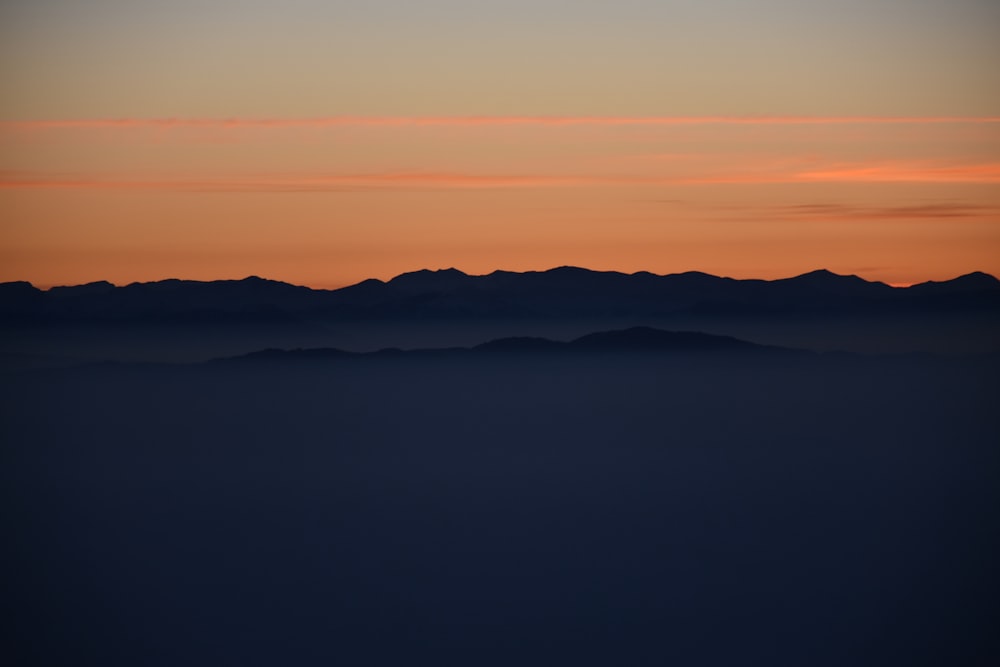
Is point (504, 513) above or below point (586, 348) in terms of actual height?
below

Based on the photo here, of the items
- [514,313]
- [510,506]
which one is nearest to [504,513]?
[510,506]

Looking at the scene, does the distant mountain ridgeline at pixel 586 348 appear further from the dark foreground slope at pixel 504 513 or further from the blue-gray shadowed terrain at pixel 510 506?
the dark foreground slope at pixel 504 513

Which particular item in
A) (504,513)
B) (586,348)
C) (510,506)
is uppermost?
(586,348)

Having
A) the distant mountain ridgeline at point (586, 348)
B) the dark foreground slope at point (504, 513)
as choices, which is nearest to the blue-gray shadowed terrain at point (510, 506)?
the dark foreground slope at point (504, 513)

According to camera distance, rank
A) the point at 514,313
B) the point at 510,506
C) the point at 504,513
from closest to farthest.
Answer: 1. the point at 504,513
2. the point at 510,506
3. the point at 514,313

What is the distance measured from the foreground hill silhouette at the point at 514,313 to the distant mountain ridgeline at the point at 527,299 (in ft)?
0.31

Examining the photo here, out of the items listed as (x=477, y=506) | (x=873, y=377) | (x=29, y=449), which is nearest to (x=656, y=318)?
(x=873, y=377)

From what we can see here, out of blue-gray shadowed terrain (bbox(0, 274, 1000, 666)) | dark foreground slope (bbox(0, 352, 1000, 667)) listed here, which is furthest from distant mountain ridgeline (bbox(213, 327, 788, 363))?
dark foreground slope (bbox(0, 352, 1000, 667))

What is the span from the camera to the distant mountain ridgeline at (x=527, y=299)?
241 feet

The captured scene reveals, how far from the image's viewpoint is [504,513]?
4381cm

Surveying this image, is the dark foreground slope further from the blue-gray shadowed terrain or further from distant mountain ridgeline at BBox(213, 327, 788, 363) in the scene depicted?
distant mountain ridgeline at BBox(213, 327, 788, 363)

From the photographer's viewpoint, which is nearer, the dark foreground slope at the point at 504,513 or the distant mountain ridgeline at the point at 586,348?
the dark foreground slope at the point at 504,513

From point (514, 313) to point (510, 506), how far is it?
36.3 meters

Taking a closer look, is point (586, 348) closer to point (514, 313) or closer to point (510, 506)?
point (514, 313)
